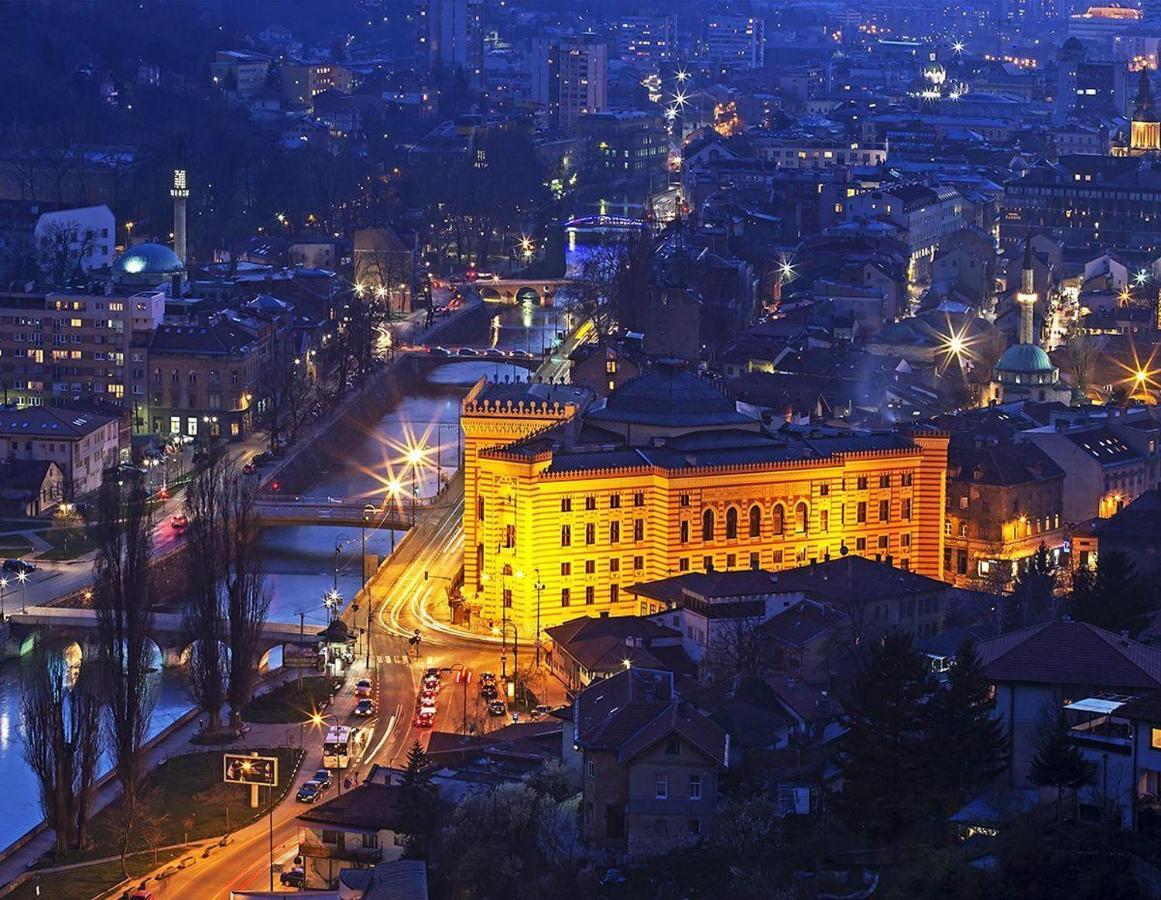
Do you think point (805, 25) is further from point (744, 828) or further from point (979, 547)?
point (744, 828)

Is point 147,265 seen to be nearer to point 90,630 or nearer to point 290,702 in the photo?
point 90,630

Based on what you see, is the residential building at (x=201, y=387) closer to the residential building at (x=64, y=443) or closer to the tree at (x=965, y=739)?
the residential building at (x=64, y=443)

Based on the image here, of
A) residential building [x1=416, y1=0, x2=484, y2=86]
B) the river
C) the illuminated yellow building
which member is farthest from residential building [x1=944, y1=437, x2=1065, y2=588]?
residential building [x1=416, y1=0, x2=484, y2=86]

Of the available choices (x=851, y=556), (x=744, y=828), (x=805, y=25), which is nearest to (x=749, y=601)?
(x=851, y=556)

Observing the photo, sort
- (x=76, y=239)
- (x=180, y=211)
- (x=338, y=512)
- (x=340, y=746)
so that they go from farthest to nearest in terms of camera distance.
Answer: (x=180, y=211)
(x=76, y=239)
(x=338, y=512)
(x=340, y=746)

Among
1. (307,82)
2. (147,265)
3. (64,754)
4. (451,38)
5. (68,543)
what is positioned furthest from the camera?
(451,38)

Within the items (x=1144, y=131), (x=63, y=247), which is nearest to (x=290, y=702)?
(x=63, y=247)
